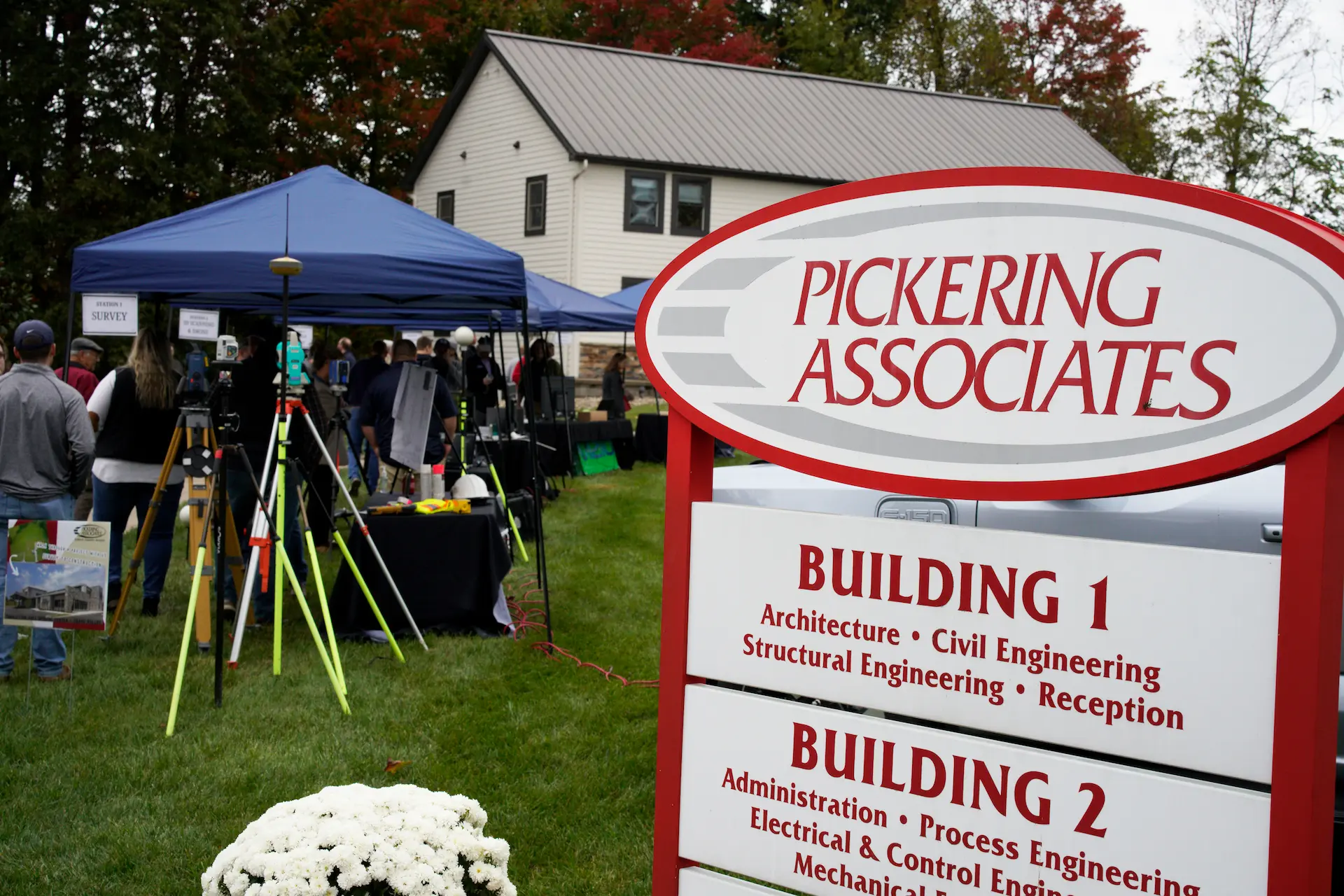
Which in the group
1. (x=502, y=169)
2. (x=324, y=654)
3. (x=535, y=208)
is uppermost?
(x=502, y=169)

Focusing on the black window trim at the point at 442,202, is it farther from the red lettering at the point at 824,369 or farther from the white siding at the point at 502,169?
the red lettering at the point at 824,369

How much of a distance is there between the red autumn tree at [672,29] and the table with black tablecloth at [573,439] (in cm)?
2001

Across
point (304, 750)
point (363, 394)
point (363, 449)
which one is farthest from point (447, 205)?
point (304, 750)

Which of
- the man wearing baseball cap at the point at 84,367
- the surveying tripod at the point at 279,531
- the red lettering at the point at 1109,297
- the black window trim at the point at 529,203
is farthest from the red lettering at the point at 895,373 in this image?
the black window trim at the point at 529,203

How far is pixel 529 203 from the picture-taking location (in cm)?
2647

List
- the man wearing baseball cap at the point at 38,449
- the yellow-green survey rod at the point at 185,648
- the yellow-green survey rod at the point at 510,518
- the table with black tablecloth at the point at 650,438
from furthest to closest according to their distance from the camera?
the table with black tablecloth at the point at 650,438
the yellow-green survey rod at the point at 510,518
the man wearing baseball cap at the point at 38,449
the yellow-green survey rod at the point at 185,648

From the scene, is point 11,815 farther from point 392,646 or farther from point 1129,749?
point 1129,749

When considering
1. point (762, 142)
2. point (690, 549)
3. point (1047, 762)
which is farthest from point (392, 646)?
point (762, 142)

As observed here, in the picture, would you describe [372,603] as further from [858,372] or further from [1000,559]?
[1000,559]

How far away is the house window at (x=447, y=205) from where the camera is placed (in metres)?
29.0

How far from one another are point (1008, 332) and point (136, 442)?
633 cm

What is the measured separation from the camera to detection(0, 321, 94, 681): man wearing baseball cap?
6035mm

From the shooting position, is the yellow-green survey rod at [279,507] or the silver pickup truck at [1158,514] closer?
the silver pickup truck at [1158,514]

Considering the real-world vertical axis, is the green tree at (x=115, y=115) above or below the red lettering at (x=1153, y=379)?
above
